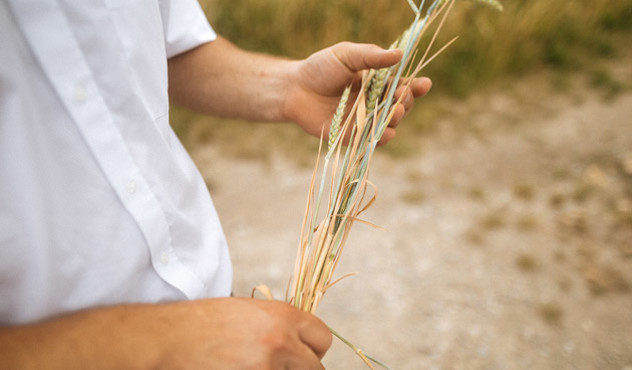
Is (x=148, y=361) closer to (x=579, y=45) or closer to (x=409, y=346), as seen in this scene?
(x=409, y=346)

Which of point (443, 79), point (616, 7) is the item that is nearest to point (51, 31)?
point (443, 79)

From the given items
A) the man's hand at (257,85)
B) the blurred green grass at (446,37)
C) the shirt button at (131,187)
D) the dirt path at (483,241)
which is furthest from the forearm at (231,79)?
the blurred green grass at (446,37)

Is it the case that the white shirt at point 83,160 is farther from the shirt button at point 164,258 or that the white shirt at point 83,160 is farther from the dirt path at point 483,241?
the dirt path at point 483,241

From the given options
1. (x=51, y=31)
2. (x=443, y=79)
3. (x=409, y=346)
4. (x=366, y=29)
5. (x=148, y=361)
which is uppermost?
(x=51, y=31)

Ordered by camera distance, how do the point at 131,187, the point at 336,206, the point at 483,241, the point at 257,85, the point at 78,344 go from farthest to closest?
the point at 483,241, the point at 257,85, the point at 336,206, the point at 131,187, the point at 78,344

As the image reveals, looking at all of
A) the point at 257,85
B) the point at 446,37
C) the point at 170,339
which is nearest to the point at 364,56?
the point at 257,85

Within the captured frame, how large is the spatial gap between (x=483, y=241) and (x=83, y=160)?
2.32 meters

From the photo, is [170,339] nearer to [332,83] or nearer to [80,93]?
[80,93]

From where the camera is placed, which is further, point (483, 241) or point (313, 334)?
point (483, 241)

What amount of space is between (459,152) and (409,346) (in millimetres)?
1491

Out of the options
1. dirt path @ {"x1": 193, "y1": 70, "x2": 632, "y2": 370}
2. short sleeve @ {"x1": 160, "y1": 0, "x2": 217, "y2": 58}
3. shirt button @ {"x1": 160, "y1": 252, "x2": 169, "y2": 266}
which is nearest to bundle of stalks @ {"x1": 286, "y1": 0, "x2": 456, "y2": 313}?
shirt button @ {"x1": 160, "y1": 252, "x2": 169, "y2": 266}

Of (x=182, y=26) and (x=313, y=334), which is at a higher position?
(x=182, y=26)

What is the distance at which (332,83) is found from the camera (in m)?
0.97

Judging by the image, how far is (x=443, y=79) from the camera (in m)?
3.52
